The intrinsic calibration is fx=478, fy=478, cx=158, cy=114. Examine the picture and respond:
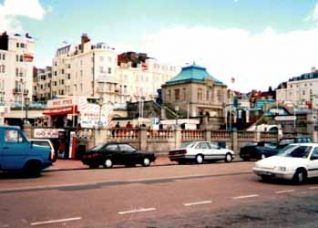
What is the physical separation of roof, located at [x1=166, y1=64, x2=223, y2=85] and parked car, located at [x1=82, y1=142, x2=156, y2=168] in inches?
2538

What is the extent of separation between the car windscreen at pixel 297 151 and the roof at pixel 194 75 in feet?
237

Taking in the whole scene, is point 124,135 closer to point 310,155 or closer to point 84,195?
point 310,155

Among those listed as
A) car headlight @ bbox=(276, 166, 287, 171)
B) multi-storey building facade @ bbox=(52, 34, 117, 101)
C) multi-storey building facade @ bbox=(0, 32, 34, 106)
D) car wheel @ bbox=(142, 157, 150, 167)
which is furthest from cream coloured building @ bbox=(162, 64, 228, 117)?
car headlight @ bbox=(276, 166, 287, 171)

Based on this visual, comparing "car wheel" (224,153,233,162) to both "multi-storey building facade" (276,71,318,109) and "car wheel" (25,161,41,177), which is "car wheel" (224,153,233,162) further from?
"multi-storey building facade" (276,71,318,109)

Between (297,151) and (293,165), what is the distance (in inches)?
63.5

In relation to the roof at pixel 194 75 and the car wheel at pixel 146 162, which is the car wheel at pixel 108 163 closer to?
the car wheel at pixel 146 162

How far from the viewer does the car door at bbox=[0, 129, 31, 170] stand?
756 inches

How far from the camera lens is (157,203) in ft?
40.9

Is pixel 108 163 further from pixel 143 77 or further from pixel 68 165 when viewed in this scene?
pixel 143 77

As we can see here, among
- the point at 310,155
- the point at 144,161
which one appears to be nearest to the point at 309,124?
the point at 144,161

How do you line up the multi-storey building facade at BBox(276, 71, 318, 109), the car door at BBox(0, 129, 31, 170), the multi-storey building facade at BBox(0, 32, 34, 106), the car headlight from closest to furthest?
the car headlight
the car door at BBox(0, 129, 31, 170)
the multi-storey building facade at BBox(0, 32, 34, 106)
the multi-storey building facade at BBox(276, 71, 318, 109)

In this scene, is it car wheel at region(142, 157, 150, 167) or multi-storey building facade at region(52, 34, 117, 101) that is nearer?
car wheel at region(142, 157, 150, 167)

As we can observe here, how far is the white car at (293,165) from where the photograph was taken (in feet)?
57.8

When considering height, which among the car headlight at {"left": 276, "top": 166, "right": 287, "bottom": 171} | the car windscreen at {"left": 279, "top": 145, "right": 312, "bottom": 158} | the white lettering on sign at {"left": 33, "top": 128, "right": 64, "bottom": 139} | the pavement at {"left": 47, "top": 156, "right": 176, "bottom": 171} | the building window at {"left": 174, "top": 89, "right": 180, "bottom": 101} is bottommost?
the pavement at {"left": 47, "top": 156, "right": 176, "bottom": 171}
